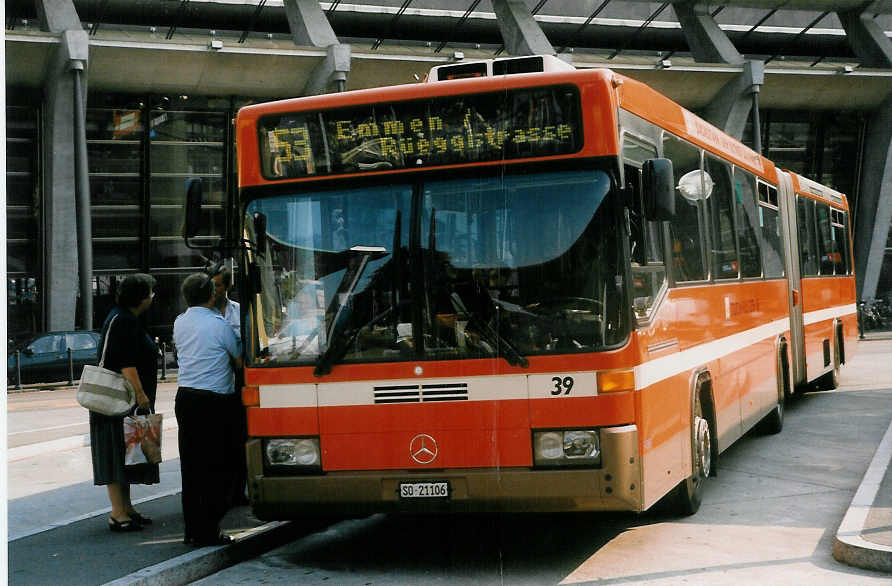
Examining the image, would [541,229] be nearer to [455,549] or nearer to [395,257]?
[395,257]

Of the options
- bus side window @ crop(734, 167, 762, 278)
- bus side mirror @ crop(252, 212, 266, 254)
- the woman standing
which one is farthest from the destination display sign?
bus side window @ crop(734, 167, 762, 278)

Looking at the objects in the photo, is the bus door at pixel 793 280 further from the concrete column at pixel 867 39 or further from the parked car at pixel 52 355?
the concrete column at pixel 867 39

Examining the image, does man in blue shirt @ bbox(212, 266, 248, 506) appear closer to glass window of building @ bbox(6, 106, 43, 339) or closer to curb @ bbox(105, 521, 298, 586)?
curb @ bbox(105, 521, 298, 586)

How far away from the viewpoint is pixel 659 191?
6387 millimetres

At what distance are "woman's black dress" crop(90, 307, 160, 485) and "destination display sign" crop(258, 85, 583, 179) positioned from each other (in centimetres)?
154

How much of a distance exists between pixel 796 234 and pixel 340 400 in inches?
365

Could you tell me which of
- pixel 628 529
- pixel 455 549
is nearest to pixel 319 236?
pixel 455 549

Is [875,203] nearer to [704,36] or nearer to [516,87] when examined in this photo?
[704,36]

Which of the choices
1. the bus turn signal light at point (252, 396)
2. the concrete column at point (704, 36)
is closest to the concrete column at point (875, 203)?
the concrete column at point (704, 36)

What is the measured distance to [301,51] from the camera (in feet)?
103

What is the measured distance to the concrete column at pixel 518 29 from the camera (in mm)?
33438

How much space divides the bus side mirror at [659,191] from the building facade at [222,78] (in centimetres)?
2362

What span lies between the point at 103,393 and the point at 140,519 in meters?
1.02

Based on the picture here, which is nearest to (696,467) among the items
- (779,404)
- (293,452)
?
(293,452)
